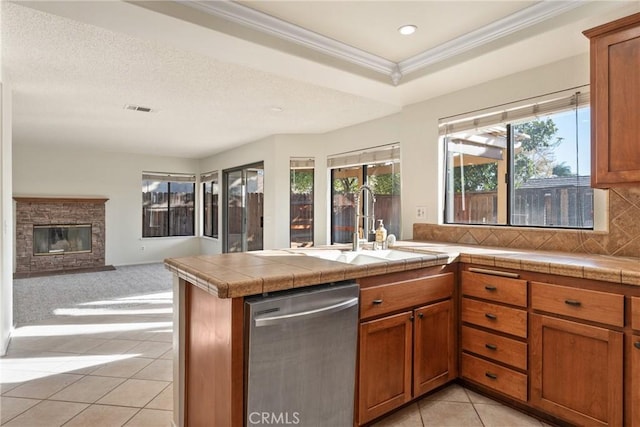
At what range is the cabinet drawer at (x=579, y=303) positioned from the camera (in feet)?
5.72

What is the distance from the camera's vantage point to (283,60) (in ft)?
8.26

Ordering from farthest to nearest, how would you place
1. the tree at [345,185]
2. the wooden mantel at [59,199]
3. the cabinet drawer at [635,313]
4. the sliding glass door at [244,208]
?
1. the wooden mantel at [59,199]
2. the sliding glass door at [244,208]
3. the tree at [345,185]
4. the cabinet drawer at [635,313]

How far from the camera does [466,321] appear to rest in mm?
2373

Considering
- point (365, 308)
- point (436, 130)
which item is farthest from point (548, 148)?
point (365, 308)

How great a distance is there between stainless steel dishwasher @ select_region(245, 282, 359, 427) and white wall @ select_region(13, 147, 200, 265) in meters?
7.03

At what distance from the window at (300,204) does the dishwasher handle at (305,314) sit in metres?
3.79

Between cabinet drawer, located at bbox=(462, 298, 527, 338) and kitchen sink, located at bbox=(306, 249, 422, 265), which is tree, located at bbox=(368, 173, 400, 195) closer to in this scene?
kitchen sink, located at bbox=(306, 249, 422, 265)

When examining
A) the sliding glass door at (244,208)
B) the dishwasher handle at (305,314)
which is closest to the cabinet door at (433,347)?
the dishwasher handle at (305,314)

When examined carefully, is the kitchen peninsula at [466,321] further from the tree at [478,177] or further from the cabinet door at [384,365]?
the tree at [478,177]

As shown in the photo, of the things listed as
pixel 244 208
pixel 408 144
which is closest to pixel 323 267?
pixel 408 144

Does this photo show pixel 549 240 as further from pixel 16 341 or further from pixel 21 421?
pixel 16 341

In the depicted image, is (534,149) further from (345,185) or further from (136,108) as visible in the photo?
(136,108)

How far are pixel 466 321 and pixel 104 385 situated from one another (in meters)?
2.49

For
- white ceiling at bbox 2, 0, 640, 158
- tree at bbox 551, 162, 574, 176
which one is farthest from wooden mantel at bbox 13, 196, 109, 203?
tree at bbox 551, 162, 574, 176
